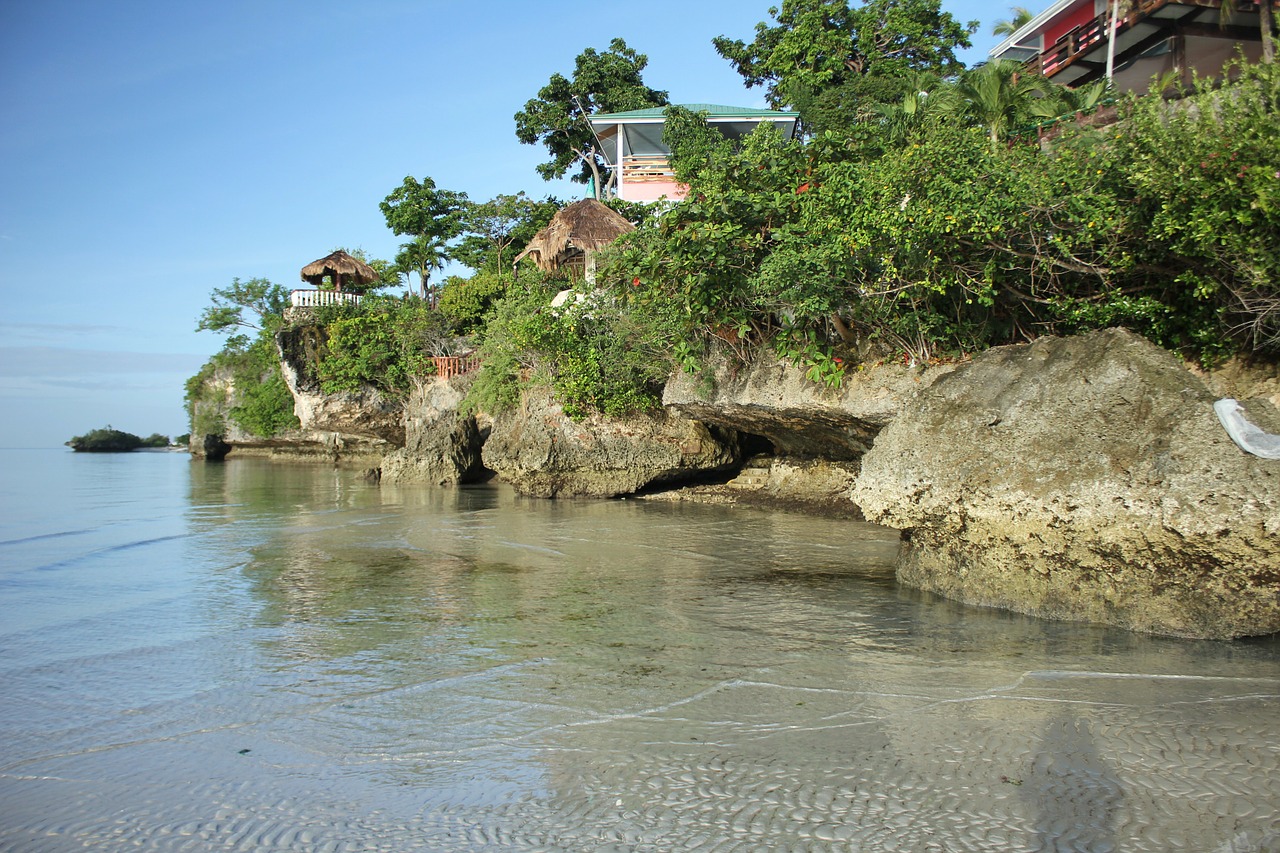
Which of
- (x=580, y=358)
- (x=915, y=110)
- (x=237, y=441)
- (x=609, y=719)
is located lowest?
(x=609, y=719)

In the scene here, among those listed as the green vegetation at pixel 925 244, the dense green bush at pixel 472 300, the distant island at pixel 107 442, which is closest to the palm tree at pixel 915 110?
the green vegetation at pixel 925 244

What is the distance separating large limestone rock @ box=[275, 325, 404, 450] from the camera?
83.9 ft

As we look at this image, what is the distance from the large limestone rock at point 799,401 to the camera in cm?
1142

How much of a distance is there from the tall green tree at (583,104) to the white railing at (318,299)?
28.3 ft

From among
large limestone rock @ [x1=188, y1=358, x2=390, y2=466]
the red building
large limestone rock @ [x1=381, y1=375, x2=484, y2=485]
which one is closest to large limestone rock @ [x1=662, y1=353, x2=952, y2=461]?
large limestone rock @ [x1=381, y1=375, x2=484, y2=485]

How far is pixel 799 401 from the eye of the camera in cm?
1251

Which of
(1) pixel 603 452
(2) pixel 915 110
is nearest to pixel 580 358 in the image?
(1) pixel 603 452

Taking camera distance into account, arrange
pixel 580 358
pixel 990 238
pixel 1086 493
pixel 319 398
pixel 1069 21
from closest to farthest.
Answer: pixel 1086 493 < pixel 990 238 < pixel 580 358 < pixel 1069 21 < pixel 319 398

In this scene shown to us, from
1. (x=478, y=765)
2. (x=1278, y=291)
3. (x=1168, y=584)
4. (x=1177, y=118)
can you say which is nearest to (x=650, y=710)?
(x=478, y=765)

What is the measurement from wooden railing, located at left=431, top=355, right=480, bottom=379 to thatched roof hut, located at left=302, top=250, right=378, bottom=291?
6.38m

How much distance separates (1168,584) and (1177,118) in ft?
14.5

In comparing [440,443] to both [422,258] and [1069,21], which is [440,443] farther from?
[1069,21]

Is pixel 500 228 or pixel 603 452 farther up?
pixel 500 228

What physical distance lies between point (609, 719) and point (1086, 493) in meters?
4.28
